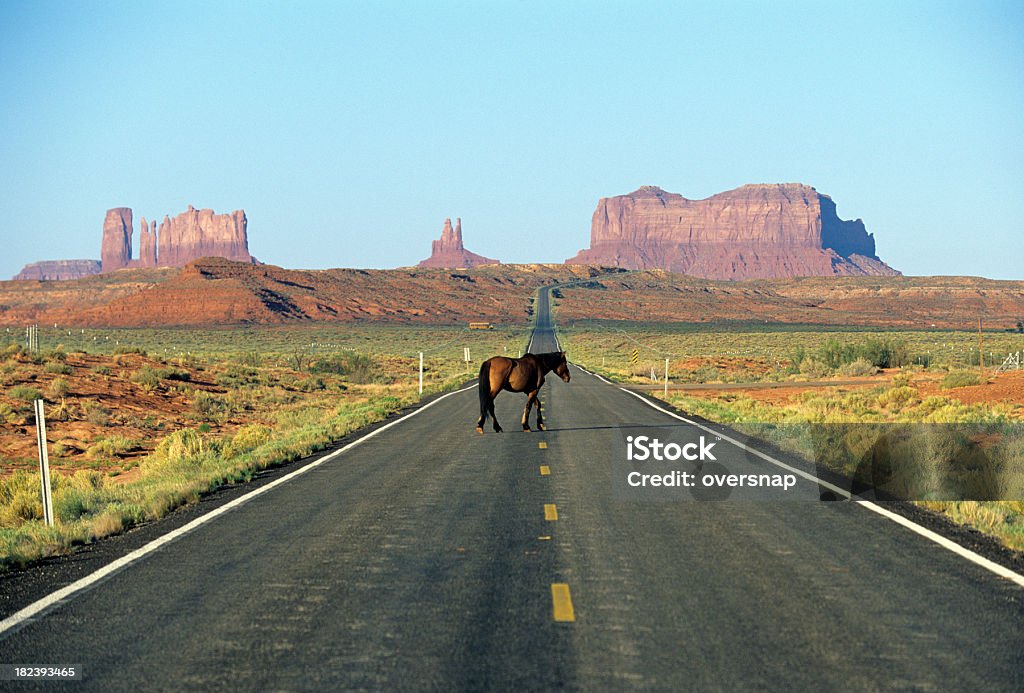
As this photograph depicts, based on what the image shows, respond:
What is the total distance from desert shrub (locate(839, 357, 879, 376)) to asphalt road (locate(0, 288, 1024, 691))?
128 feet

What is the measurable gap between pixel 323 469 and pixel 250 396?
27530 mm

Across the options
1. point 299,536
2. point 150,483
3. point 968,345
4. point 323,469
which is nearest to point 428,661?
point 299,536

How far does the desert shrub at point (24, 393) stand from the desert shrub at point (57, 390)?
0.42 meters

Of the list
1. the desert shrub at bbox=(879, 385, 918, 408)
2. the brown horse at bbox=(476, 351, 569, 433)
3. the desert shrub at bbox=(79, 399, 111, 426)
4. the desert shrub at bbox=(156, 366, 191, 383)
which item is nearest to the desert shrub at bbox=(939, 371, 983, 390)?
the desert shrub at bbox=(879, 385, 918, 408)

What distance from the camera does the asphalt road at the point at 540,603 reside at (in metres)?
5.99

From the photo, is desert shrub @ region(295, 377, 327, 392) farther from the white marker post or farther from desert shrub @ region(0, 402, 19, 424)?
the white marker post

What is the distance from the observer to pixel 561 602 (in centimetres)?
755

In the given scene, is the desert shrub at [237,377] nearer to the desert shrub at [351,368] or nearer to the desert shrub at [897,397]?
the desert shrub at [351,368]

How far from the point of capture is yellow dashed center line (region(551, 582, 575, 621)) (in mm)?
7160

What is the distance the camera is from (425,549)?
961 cm

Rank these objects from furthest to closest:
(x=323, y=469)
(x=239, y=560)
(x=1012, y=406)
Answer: (x=1012, y=406) → (x=323, y=469) → (x=239, y=560)

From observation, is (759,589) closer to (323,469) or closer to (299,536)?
(299,536)

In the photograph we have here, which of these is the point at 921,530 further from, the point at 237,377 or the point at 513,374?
the point at 237,377

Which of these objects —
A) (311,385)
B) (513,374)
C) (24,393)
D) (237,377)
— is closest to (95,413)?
(24,393)
